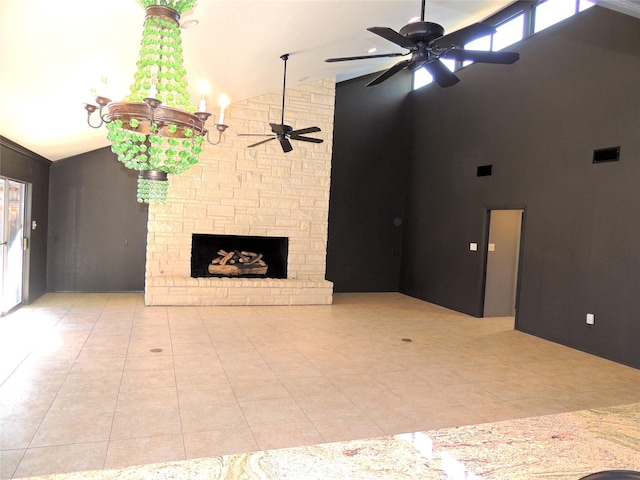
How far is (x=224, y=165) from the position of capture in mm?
7832

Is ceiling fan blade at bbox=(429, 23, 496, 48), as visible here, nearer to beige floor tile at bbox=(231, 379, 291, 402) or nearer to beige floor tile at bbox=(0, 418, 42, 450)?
beige floor tile at bbox=(231, 379, 291, 402)

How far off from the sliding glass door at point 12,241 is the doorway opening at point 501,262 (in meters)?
7.26

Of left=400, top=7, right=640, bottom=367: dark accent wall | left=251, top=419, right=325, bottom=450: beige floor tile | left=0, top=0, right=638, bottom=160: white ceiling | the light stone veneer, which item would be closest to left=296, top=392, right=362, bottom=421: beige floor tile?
left=251, top=419, right=325, bottom=450: beige floor tile

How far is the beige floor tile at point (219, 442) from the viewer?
9.30 ft

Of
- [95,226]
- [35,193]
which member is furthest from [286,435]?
[95,226]

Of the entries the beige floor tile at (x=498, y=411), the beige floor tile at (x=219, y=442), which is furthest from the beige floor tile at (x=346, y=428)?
the beige floor tile at (x=498, y=411)

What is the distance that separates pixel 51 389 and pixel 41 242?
4.73 meters

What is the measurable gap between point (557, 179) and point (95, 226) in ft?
25.1

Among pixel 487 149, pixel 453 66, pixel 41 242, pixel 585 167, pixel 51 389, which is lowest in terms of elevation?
pixel 51 389

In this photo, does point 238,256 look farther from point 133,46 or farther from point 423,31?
point 423,31

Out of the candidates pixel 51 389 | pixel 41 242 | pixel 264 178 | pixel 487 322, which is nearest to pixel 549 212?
pixel 487 322

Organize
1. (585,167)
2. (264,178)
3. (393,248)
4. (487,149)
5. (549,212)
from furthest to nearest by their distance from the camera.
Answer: (393,248) < (264,178) < (487,149) < (549,212) < (585,167)

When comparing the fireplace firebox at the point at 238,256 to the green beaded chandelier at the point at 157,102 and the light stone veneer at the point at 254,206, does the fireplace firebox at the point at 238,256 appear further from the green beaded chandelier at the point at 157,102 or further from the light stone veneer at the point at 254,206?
the green beaded chandelier at the point at 157,102

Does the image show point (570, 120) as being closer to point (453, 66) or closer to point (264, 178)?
point (453, 66)
